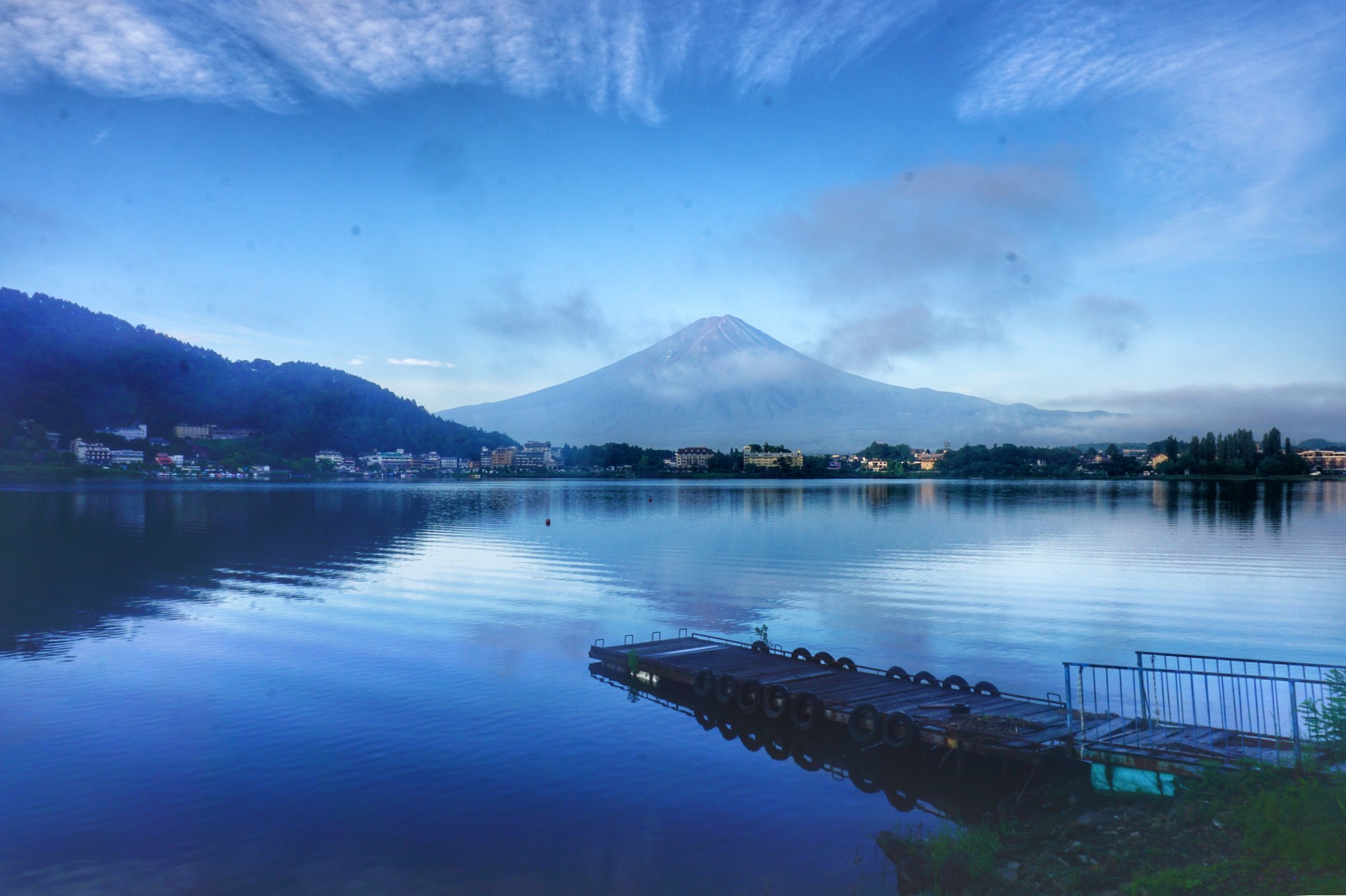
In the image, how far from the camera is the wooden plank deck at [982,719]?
40.4 feet

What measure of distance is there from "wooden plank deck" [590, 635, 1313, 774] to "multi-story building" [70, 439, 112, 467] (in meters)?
204

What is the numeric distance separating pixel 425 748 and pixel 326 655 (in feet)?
31.7

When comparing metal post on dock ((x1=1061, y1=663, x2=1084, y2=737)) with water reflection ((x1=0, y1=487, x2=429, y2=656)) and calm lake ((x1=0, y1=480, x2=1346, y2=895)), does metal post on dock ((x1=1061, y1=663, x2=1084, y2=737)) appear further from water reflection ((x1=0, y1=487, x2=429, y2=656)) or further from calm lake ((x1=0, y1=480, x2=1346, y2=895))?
water reflection ((x1=0, y1=487, x2=429, y2=656))

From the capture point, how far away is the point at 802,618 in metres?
30.9

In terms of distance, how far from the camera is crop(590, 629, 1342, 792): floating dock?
12367 mm

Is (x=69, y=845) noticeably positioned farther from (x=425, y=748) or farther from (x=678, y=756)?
(x=678, y=756)

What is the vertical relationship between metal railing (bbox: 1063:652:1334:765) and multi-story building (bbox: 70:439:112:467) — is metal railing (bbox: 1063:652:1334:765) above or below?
below

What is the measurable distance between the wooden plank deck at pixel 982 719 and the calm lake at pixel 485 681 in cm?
112

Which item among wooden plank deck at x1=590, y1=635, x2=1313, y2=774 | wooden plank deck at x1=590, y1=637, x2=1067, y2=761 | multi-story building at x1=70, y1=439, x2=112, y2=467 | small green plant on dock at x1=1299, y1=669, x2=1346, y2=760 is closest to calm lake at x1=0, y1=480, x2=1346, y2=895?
wooden plank deck at x1=590, y1=637, x2=1067, y2=761

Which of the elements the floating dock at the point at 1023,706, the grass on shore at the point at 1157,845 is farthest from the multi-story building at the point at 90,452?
the grass on shore at the point at 1157,845

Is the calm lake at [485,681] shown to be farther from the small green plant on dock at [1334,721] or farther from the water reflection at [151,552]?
the small green plant on dock at [1334,721]

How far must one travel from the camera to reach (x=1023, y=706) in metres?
16.3

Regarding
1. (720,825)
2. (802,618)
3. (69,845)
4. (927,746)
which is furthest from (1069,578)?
(69,845)

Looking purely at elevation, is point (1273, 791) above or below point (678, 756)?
above
